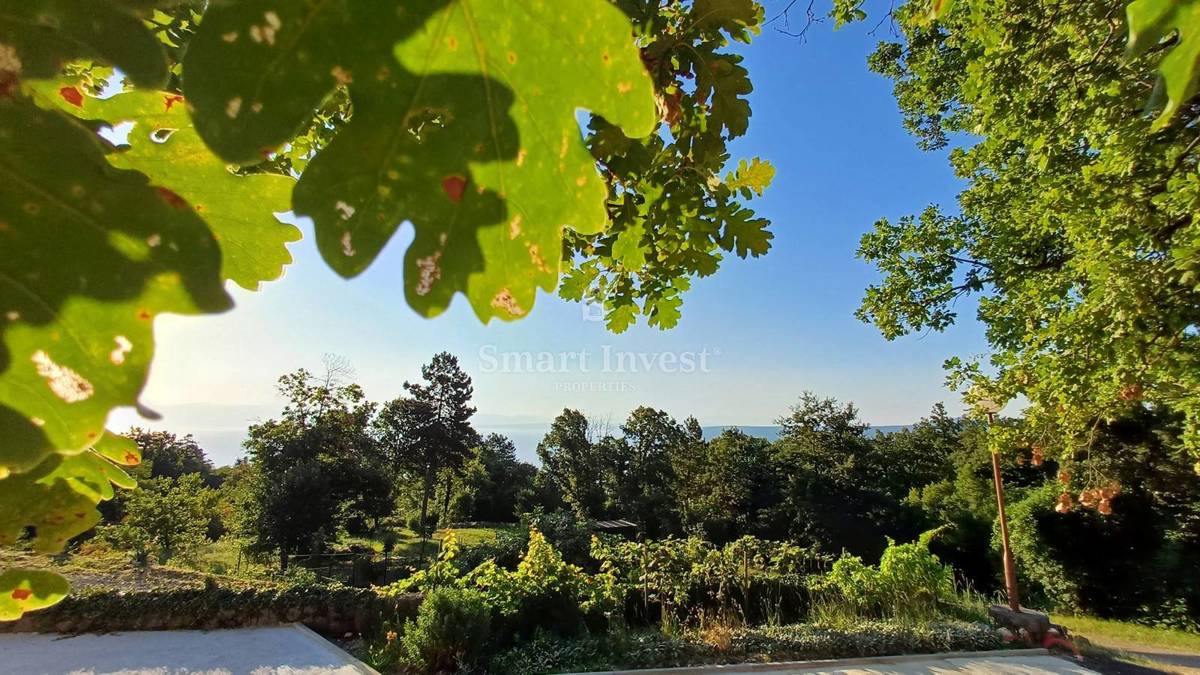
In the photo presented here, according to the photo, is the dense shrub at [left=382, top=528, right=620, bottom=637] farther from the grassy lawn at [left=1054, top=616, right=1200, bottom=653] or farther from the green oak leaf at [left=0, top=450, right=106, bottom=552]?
the grassy lawn at [left=1054, top=616, right=1200, bottom=653]

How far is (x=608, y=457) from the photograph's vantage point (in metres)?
21.8

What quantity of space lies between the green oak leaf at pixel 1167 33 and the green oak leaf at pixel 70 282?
862 mm

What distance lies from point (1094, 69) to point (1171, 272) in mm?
1675

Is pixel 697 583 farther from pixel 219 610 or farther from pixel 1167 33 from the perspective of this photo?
pixel 1167 33

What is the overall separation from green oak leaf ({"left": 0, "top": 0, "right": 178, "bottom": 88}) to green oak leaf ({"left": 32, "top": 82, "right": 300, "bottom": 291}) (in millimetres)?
78

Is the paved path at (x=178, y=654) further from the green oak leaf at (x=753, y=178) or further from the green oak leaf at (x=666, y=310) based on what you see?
the green oak leaf at (x=753, y=178)

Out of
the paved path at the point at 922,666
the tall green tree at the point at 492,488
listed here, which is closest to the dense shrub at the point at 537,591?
the paved path at the point at 922,666

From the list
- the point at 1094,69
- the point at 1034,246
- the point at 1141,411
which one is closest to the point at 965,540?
the point at 1141,411

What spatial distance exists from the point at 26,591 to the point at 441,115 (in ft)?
2.91

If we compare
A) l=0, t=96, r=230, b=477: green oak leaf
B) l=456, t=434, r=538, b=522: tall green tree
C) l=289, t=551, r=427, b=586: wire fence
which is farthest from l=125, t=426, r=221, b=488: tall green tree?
l=0, t=96, r=230, b=477: green oak leaf

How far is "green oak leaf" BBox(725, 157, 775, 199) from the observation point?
174 cm

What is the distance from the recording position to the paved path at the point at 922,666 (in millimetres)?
5668

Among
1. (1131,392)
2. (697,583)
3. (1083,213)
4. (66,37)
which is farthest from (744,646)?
(66,37)

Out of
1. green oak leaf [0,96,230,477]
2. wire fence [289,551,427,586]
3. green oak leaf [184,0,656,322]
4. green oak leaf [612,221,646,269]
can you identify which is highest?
green oak leaf [612,221,646,269]
